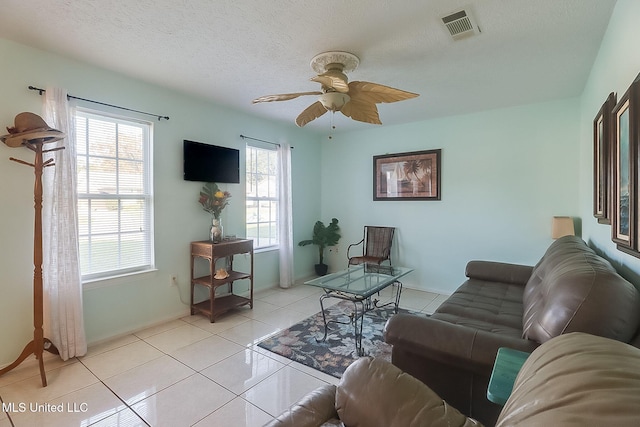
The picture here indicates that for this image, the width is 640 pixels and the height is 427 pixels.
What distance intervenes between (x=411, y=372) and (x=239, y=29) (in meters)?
2.57

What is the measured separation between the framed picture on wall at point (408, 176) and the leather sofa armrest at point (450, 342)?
3099mm

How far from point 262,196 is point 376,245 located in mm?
1980

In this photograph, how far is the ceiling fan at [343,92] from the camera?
7.41 feet

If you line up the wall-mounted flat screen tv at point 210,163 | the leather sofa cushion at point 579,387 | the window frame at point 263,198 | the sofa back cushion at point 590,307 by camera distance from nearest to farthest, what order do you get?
1. the leather sofa cushion at point 579,387
2. the sofa back cushion at point 590,307
3. the wall-mounted flat screen tv at point 210,163
4. the window frame at point 263,198

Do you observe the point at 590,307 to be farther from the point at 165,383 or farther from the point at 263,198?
the point at 263,198

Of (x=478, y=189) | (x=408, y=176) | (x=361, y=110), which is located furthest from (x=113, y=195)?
(x=478, y=189)

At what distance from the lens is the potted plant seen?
5277 millimetres

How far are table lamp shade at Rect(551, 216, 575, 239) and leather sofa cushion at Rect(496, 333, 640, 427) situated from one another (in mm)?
3124

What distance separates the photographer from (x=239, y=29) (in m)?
2.16

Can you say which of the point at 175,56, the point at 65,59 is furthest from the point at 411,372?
the point at 65,59

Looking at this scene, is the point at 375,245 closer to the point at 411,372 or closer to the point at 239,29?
the point at 411,372

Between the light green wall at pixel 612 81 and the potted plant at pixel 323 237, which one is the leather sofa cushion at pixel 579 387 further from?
the potted plant at pixel 323 237

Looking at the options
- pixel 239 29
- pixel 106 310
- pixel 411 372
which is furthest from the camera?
pixel 106 310

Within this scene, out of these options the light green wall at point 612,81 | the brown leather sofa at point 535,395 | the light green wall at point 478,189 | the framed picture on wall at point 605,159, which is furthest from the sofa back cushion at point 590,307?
the light green wall at point 478,189
